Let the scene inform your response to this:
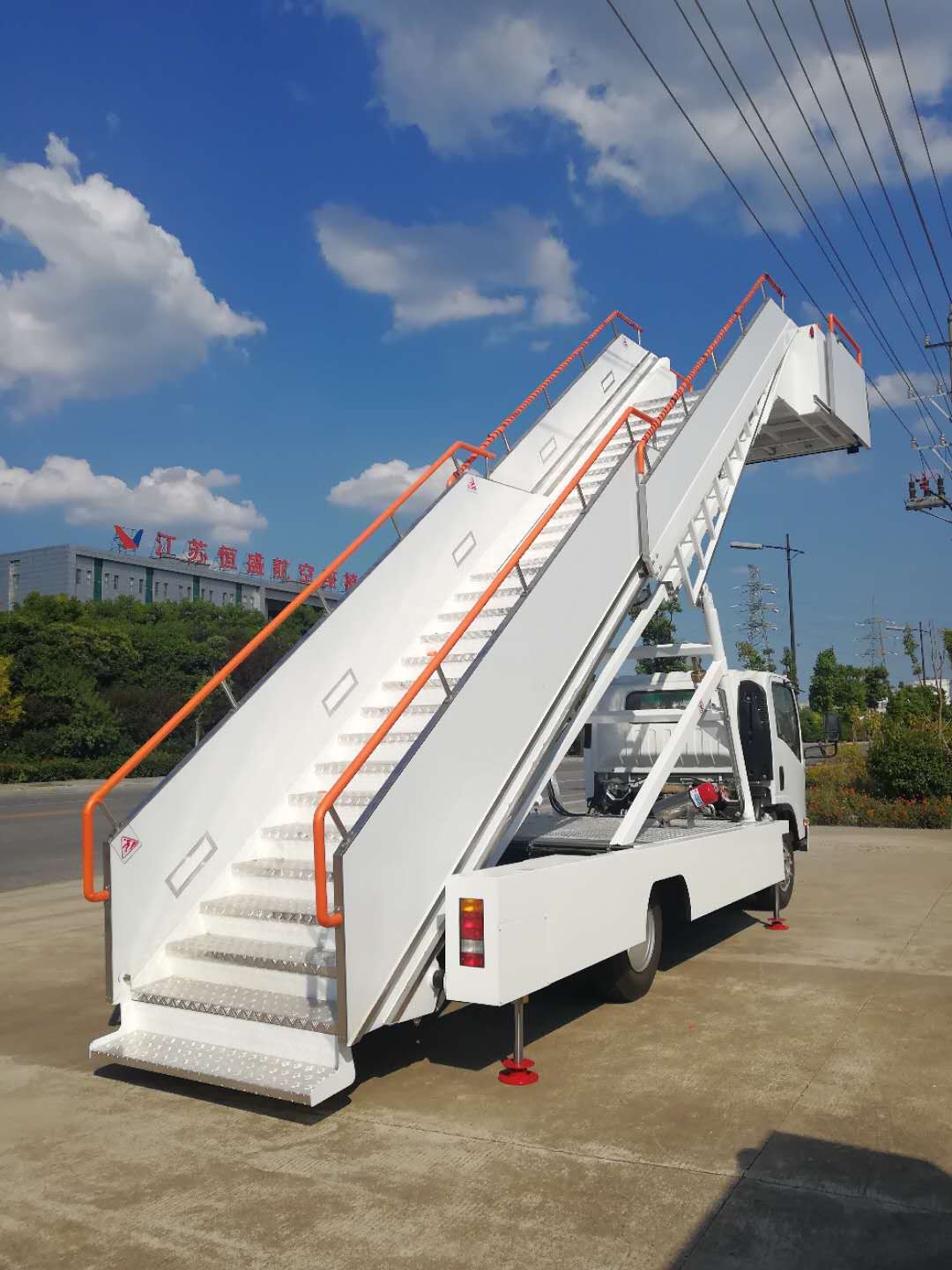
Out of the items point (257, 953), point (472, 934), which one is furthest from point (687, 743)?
point (257, 953)

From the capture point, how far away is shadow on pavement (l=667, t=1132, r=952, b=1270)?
3523 mm

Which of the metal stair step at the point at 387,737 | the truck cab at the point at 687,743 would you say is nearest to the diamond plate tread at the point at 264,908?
the metal stair step at the point at 387,737

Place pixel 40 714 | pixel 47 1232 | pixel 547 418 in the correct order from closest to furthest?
1. pixel 47 1232
2. pixel 547 418
3. pixel 40 714

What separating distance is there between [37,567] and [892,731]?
85698 mm

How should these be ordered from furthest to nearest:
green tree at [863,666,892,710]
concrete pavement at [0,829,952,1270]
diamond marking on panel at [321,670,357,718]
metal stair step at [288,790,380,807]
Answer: green tree at [863,666,892,710]
diamond marking on panel at [321,670,357,718]
metal stair step at [288,790,380,807]
concrete pavement at [0,829,952,1270]

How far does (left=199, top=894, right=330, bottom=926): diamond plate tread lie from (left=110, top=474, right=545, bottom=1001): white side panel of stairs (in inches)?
7.0

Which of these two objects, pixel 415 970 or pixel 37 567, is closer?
pixel 415 970

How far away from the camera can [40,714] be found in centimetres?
3959

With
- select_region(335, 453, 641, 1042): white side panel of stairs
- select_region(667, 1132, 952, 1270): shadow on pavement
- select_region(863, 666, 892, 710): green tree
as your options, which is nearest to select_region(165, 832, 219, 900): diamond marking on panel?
select_region(335, 453, 641, 1042): white side panel of stairs

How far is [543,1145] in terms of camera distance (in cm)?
454

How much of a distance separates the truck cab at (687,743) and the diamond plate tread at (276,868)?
345 cm

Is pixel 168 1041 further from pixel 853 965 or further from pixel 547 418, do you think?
pixel 547 418

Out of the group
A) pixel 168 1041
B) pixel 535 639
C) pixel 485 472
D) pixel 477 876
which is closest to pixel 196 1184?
pixel 168 1041

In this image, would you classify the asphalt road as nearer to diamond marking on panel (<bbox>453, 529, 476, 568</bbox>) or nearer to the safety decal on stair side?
the safety decal on stair side
